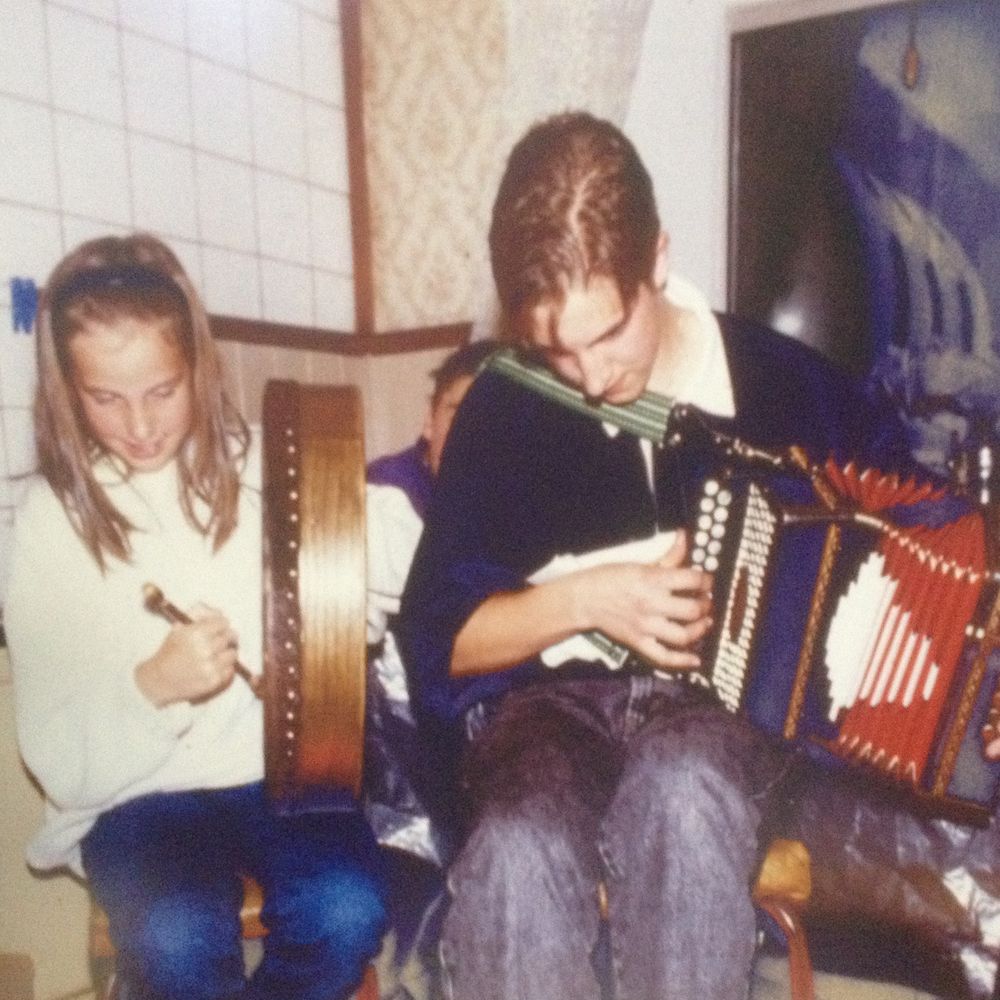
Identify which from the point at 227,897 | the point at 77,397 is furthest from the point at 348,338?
the point at 227,897

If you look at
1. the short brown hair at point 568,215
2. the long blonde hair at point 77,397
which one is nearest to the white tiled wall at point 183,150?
the long blonde hair at point 77,397

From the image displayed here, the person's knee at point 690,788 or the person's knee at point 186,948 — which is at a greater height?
the person's knee at point 690,788

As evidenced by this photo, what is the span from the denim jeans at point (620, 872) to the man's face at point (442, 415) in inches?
26.3

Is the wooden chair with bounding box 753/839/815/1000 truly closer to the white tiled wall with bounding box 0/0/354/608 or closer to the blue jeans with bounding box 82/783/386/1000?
the blue jeans with bounding box 82/783/386/1000

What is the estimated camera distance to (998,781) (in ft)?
3.12

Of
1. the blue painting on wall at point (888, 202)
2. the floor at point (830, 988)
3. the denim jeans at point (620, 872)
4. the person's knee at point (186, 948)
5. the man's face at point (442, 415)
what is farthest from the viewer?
the blue painting on wall at point (888, 202)

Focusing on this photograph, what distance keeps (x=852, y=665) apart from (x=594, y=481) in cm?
34

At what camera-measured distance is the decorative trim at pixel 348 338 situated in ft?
6.09

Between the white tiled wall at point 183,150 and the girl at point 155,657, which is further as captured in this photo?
the white tiled wall at point 183,150

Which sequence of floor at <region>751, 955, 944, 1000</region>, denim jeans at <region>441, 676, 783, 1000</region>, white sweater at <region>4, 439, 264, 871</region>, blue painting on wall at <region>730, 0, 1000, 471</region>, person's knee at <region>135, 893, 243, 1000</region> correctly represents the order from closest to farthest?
1. denim jeans at <region>441, 676, 783, 1000</region>
2. person's knee at <region>135, 893, 243, 1000</region>
3. white sweater at <region>4, 439, 264, 871</region>
4. floor at <region>751, 955, 944, 1000</region>
5. blue painting on wall at <region>730, 0, 1000, 471</region>

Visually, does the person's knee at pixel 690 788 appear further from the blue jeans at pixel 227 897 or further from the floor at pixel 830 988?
the floor at pixel 830 988

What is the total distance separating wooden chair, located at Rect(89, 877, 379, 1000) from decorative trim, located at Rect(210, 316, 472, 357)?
3.27 ft

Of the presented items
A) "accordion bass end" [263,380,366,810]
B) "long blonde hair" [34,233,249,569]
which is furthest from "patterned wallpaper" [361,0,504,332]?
"accordion bass end" [263,380,366,810]

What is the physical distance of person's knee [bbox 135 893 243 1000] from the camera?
3.30ft
